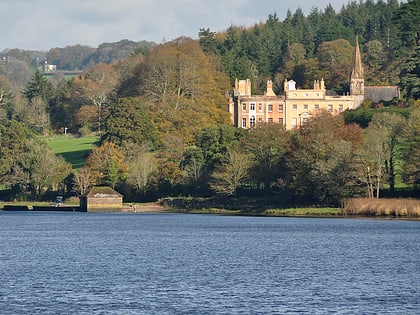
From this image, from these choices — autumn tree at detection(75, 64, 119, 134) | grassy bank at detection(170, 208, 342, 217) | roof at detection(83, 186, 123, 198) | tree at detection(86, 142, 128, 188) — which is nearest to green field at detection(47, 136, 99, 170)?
autumn tree at detection(75, 64, 119, 134)

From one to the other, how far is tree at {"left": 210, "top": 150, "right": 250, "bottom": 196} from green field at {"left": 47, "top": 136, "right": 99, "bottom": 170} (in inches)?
1287

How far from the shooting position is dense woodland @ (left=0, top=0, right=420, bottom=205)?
101812 mm

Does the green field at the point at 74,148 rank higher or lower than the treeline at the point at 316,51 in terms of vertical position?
lower

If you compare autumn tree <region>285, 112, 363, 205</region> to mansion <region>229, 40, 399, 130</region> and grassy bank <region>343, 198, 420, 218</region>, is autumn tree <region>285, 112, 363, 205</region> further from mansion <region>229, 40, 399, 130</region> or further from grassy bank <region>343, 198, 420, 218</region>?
mansion <region>229, 40, 399, 130</region>

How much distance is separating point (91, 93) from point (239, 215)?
3201 inches

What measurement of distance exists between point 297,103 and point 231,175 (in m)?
41.4

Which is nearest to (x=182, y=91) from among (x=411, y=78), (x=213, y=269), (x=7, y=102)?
(x=411, y=78)

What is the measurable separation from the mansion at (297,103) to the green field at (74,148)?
23474 millimetres

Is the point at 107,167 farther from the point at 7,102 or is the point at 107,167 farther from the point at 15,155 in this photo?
the point at 7,102

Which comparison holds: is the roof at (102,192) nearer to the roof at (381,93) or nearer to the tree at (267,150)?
the tree at (267,150)

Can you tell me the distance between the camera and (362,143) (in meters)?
104

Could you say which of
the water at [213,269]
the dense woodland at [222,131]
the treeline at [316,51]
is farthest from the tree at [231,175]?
the treeline at [316,51]

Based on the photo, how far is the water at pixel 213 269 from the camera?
41250mm

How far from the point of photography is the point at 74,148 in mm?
159375
